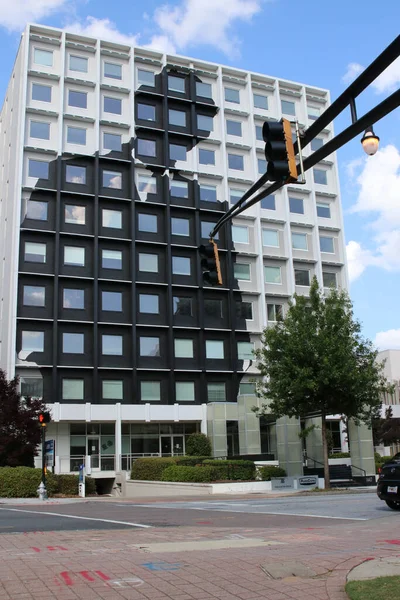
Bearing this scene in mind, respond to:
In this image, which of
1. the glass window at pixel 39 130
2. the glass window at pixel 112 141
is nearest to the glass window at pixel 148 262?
the glass window at pixel 112 141

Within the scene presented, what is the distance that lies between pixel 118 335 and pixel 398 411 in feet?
116

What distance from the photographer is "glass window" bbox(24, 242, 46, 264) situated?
47.0 meters

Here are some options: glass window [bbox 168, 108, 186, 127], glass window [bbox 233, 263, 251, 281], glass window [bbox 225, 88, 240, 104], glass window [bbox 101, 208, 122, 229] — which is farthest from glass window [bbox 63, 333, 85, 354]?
glass window [bbox 225, 88, 240, 104]

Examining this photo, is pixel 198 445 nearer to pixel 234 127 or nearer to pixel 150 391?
pixel 150 391

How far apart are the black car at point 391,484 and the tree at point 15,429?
846 inches

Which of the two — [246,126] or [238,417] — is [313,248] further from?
[238,417]

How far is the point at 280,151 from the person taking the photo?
725 centimetres

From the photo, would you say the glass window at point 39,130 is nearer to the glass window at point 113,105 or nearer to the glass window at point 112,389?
the glass window at point 113,105

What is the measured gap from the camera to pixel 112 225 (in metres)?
50.2

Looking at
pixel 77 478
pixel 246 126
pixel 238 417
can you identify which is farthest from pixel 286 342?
pixel 246 126

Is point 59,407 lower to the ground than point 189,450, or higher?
higher

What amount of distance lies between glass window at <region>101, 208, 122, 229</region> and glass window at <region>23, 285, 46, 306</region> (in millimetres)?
7115

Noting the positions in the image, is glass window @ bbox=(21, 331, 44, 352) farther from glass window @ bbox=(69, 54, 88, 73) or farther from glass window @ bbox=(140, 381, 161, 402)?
glass window @ bbox=(69, 54, 88, 73)

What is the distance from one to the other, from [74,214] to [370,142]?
43.5 metres
